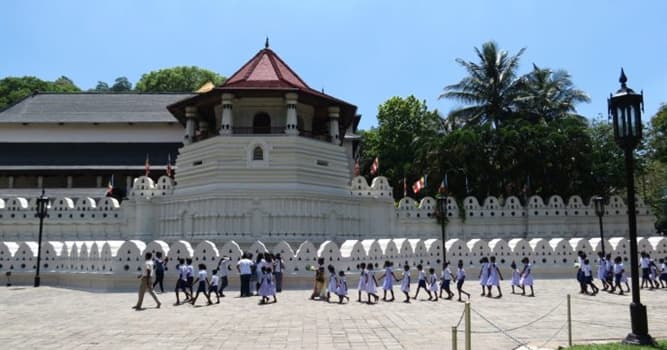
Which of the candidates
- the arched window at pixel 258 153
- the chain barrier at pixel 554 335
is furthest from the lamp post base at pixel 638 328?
the arched window at pixel 258 153

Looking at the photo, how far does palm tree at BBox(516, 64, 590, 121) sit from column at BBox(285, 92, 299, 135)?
1674 cm

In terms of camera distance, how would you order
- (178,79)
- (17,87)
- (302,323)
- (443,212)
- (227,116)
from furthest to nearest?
(178,79), (17,87), (227,116), (443,212), (302,323)

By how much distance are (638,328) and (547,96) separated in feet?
104

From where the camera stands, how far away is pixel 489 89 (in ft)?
118

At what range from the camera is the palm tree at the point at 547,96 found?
35688mm

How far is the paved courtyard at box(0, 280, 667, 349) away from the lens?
29.1 feet

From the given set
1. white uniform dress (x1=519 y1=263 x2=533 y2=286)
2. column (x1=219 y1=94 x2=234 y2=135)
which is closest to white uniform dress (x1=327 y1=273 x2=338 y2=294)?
white uniform dress (x1=519 y1=263 x2=533 y2=286)

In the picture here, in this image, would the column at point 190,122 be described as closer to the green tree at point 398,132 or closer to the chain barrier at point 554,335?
the green tree at point 398,132

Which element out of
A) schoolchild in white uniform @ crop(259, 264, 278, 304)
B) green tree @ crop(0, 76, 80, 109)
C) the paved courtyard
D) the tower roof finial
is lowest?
the paved courtyard

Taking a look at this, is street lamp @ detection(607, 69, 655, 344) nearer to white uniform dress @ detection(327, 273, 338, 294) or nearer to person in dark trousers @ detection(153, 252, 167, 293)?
white uniform dress @ detection(327, 273, 338, 294)

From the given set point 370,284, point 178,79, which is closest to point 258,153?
point 370,284

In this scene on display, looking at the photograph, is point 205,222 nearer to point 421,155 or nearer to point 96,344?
point 421,155

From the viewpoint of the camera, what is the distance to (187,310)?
43.8ft

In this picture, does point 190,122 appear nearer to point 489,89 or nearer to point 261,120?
point 261,120
